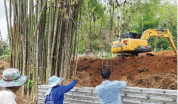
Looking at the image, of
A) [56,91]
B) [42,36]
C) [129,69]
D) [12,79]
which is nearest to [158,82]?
[56,91]

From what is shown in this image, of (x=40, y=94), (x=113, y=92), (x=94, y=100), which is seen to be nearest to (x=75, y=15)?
(x=40, y=94)

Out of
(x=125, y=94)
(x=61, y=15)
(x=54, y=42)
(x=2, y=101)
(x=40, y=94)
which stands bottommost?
(x=40, y=94)

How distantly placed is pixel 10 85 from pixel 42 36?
263cm

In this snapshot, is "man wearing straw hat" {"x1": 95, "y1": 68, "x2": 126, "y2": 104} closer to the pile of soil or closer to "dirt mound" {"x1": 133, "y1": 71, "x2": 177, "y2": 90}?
"dirt mound" {"x1": 133, "y1": 71, "x2": 177, "y2": 90}

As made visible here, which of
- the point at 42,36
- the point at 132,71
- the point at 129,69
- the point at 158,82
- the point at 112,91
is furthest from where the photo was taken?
the point at 129,69

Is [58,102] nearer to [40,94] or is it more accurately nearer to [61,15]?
[40,94]

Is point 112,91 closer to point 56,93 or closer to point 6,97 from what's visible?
point 56,93

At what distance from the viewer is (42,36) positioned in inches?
168

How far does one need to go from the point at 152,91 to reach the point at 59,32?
2.31 meters

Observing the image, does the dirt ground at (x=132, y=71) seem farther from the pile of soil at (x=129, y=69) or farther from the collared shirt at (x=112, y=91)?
the collared shirt at (x=112, y=91)

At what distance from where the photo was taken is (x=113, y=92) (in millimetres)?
2158

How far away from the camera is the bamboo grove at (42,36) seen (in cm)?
372

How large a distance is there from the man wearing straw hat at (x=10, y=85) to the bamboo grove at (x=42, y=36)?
1.82 metres

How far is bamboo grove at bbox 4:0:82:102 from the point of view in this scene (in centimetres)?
372
